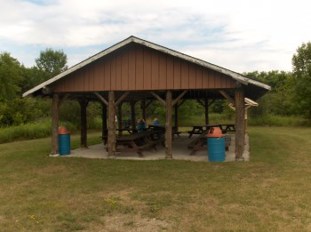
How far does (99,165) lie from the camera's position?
1133 cm

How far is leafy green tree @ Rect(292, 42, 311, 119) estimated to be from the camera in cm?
3034

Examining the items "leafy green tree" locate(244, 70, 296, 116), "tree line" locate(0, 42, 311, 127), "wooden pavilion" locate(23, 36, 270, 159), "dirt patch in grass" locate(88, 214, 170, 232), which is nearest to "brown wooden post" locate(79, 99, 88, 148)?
"wooden pavilion" locate(23, 36, 270, 159)

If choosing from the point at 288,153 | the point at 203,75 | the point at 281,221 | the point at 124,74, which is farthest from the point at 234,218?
the point at 288,153

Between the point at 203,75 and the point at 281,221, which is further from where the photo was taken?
the point at 203,75

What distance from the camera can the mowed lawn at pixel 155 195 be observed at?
5.97 meters

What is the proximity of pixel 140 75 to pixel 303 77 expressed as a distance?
22.1 m

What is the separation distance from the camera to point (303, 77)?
30750 mm

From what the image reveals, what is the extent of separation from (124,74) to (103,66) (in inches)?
Answer: 30.6

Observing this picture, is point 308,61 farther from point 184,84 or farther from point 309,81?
point 184,84

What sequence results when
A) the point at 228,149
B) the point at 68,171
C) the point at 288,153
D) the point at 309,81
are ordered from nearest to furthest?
the point at 68,171
the point at 288,153
the point at 228,149
the point at 309,81

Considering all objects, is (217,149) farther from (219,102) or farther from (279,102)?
(219,102)

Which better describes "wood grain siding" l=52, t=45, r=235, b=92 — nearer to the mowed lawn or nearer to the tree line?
the mowed lawn

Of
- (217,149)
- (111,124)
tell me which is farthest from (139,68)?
(217,149)

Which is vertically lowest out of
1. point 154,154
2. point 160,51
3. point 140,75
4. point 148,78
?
point 154,154
